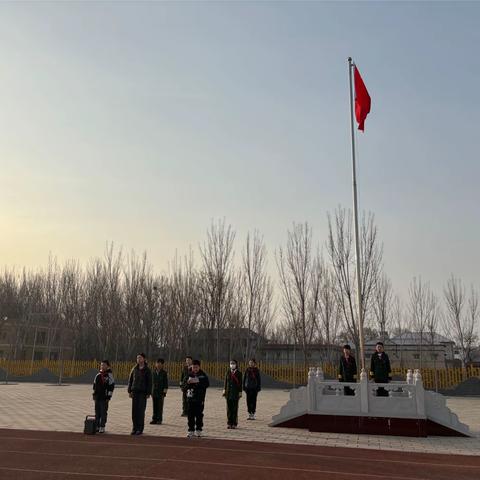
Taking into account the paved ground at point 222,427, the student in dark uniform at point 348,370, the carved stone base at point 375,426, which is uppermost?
the student in dark uniform at point 348,370

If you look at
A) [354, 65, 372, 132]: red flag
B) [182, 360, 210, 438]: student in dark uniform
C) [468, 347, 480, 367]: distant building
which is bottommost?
[182, 360, 210, 438]: student in dark uniform

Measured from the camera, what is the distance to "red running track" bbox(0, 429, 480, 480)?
20.4 ft

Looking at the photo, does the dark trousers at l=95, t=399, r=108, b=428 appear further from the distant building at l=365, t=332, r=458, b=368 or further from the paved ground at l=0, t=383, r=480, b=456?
the distant building at l=365, t=332, r=458, b=368

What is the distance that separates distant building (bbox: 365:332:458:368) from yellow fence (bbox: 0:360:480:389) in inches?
378

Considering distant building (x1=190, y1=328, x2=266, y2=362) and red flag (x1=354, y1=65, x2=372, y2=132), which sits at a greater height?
red flag (x1=354, y1=65, x2=372, y2=132)

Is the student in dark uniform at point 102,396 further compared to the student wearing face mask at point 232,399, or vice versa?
the student wearing face mask at point 232,399

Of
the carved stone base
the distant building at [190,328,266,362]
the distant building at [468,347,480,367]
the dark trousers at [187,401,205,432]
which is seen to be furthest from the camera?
the distant building at [468,347,480,367]

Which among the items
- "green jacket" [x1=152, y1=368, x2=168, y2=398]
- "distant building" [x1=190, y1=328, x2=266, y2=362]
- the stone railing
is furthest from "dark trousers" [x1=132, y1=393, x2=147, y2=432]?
"distant building" [x1=190, y1=328, x2=266, y2=362]

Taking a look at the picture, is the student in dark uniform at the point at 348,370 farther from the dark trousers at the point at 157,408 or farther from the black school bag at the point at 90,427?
the black school bag at the point at 90,427

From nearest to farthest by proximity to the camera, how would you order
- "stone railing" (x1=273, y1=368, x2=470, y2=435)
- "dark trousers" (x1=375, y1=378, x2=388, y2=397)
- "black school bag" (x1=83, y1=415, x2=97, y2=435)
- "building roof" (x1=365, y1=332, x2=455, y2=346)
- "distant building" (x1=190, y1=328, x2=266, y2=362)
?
1. "black school bag" (x1=83, y1=415, x2=97, y2=435)
2. "stone railing" (x1=273, y1=368, x2=470, y2=435)
3. "dark trousers" (x1=375, y1=378, x2=388, y2=397)
4. "distant building" (x1=190, y1=328, x2=266, y2=362)
5. "building roof" (x1=365, y1=332, x2=455, y2=346)

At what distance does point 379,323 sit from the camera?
3247cm

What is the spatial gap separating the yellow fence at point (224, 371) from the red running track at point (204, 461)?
17123 millimetres

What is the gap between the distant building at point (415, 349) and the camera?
116ft

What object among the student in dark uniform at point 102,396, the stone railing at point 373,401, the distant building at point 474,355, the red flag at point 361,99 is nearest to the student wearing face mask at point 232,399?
the stone railing at point 373,401
